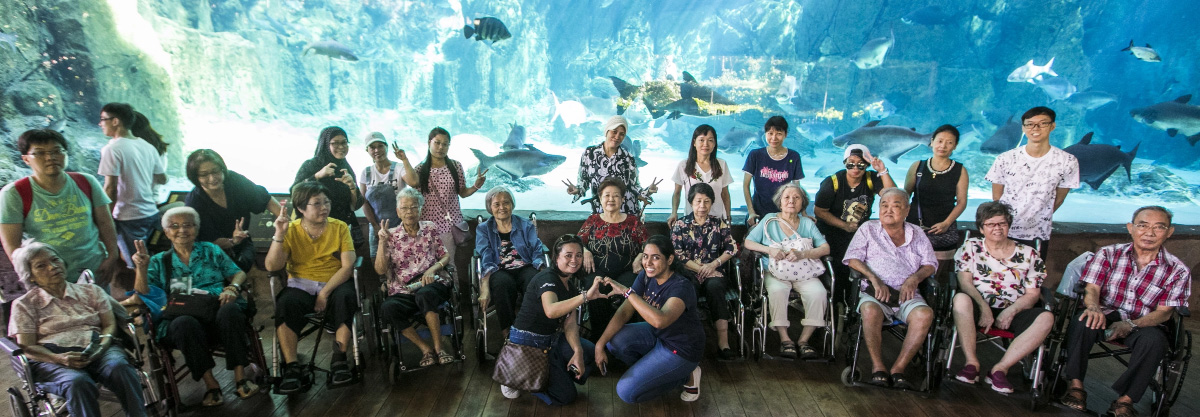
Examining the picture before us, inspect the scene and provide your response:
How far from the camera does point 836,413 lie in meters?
2.34

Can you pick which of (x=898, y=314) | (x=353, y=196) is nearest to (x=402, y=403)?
(x=353, y=196)

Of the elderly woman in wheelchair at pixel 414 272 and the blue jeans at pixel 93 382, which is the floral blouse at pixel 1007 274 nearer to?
the elderly woman in wheelchair at pixel 414 272

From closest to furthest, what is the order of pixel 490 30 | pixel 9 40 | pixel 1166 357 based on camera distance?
pixel 1166 357
pixel 490 30
pixel 9 40

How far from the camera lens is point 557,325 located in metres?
2.43

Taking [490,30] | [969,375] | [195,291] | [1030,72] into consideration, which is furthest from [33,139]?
[1030,72]

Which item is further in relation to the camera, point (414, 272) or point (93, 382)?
point (414, 272)

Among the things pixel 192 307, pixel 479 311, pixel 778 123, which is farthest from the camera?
pixel 778 123

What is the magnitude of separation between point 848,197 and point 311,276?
308 centimetres

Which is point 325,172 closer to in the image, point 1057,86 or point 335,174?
point 335,174

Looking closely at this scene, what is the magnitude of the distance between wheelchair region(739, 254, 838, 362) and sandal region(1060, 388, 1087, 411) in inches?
37.9

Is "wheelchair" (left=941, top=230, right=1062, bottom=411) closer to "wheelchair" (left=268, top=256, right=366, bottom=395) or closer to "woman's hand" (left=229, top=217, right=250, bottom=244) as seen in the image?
"wheelchair" (left=268, top=256, right=366, bottom=395)

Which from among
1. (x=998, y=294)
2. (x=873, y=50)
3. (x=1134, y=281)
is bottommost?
(x=998, y=294)

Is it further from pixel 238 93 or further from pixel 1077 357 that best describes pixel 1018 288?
pixel 238 93

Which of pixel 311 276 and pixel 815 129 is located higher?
pixel 815 129
